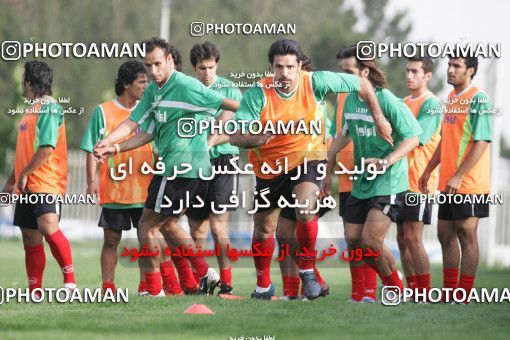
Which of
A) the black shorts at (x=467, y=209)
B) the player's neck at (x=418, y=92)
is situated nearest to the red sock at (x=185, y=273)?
the black shorts at (x=467, y=209)

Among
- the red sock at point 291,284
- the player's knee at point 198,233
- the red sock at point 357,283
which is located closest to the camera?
the red sock at point 357,283

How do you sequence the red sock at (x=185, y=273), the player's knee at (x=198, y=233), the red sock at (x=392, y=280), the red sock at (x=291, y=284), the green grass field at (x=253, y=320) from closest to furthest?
the green grass field at (x=253, y=320), the red sock at (x=392, y=280), the red sock at (x=291, y=284), the red sock at (x=185, y=273), the player's knee at (x=198, y=233)

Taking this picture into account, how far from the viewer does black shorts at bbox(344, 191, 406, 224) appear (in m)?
10.7

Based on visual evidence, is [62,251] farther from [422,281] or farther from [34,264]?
[422,281]

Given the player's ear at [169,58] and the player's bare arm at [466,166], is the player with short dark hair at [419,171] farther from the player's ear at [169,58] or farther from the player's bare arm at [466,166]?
the player's ear at [169,58]

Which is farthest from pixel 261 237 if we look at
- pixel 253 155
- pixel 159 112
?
pixel 159 112

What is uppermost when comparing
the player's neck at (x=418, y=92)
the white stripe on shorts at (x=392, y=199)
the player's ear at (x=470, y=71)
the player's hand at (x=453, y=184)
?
the player's ear at (x=470, y=71)

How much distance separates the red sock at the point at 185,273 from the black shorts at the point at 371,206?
178 cm

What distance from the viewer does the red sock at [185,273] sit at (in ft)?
39.0

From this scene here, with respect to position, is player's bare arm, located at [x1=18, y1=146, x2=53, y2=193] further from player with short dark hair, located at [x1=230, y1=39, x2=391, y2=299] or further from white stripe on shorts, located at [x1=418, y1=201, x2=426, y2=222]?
white stripe on shorts, located at [x1=418, y1=201, x2=426, y2=222]

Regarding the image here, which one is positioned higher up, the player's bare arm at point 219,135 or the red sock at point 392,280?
the player's bare arm at point 219,135

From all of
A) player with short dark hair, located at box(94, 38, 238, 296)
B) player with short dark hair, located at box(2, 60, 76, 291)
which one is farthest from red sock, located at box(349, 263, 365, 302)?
player with short dark hair, located at box(2, 60, 76, 291)

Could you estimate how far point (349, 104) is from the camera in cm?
1109

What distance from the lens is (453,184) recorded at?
37.1 feet
